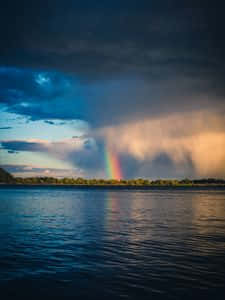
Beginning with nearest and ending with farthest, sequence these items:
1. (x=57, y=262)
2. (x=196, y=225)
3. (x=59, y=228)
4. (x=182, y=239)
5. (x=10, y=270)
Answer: (x=10, y=270) → (x=57, y=262) → (x=182, y=239) → (x=59, y=228) → (x=196, y=225)

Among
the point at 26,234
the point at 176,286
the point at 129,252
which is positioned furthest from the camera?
the point at 26,234

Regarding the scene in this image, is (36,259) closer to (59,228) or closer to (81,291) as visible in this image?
(81,291)

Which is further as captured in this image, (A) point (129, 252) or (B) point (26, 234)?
(B) point (26, 234)

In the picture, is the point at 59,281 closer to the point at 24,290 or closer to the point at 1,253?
the point at 24,290

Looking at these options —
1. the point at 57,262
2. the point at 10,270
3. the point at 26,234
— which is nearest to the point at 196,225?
the point at 26,234

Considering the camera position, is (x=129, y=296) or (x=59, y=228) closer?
(x=129, y=296)

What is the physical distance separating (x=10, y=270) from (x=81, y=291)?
572 cm

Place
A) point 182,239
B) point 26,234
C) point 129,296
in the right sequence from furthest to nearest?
point 26,234 < point 182,239 < point 129,296

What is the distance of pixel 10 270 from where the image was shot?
19234mm

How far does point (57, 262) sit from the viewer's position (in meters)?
20.9

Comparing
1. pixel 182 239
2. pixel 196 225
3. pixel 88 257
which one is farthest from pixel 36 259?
pixel 196 225

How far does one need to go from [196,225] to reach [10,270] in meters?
26.0

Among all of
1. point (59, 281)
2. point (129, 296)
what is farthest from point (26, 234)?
point (129, 296)

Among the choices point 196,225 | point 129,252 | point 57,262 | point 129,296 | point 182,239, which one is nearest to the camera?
point 129,296
